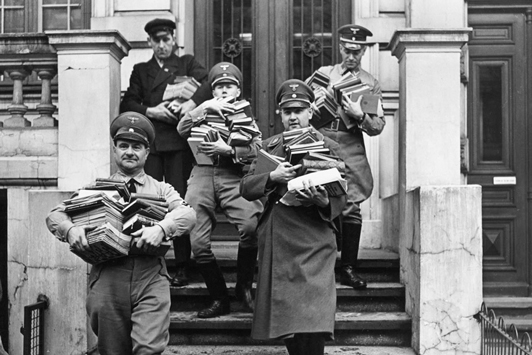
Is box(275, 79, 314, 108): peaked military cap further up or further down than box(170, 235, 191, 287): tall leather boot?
further up

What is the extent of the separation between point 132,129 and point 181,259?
2.06 metres

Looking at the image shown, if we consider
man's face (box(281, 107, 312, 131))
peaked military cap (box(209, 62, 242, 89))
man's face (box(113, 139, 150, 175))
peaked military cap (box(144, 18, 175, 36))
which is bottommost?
man's face (box(113, 139, 150, 175))

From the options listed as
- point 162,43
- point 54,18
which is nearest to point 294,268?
point 162,43

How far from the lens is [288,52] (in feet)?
31.2

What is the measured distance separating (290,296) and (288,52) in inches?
176

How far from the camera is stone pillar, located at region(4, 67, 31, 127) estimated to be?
7742 mm

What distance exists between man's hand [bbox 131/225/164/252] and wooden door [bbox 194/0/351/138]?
14.6 feet

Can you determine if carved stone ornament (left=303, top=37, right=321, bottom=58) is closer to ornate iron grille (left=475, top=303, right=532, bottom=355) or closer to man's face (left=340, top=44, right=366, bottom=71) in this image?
man's face (left=340, top=44, right=366, bottom=71)

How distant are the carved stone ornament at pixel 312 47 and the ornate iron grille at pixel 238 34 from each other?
0.67 meters

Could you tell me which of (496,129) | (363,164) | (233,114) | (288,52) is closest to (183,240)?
(233,114)

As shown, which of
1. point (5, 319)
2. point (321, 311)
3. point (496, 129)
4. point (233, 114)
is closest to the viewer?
point (321, 311)

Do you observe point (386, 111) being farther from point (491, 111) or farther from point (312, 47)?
point (491, 111)

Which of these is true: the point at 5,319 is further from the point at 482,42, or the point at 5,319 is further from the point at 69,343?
the point at 482,42

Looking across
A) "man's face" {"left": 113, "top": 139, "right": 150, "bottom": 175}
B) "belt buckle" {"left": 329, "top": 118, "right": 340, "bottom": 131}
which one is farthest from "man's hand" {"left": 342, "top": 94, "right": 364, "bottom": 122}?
"man's face" {"left": 113, "top": 139, "right": 150, "bottom": 175}
